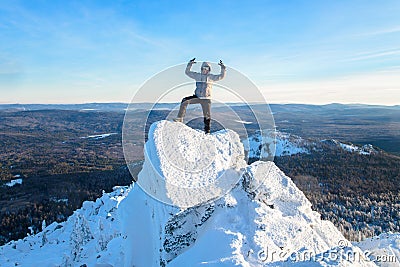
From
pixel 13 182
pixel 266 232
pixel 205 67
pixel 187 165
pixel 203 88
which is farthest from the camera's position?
pixel 13 182

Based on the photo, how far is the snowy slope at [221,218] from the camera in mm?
6043

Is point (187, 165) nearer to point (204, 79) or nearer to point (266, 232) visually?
point (266, 232)

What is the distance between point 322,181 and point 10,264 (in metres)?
49.1

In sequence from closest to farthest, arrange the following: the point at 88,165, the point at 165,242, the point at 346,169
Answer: the point at 165,242 < the point at 346,169 < the point at 88,165

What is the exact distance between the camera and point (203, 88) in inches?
346

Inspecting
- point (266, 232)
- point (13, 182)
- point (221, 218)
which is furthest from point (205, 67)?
point (13, 182)

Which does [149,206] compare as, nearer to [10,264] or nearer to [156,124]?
[156,124]

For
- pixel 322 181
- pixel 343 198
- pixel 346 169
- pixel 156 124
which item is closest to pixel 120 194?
pixel 156 124

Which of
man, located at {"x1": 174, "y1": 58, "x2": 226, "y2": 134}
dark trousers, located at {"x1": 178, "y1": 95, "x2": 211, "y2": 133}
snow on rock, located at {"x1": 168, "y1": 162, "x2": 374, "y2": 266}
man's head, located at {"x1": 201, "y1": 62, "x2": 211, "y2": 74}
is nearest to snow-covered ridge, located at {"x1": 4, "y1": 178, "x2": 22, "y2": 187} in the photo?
dark trousers, located at {"x1": 178, "y1": 95, "x2": 211, "y2": 133}

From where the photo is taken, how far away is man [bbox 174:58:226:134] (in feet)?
27.9

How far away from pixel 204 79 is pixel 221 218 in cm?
390

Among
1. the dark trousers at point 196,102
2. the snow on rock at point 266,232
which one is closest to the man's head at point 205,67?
the dark trousers at point 196,102

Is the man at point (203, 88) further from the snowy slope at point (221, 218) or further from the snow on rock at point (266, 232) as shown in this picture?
the snow on rock at point (266, 232)

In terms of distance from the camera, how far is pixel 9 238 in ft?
139
